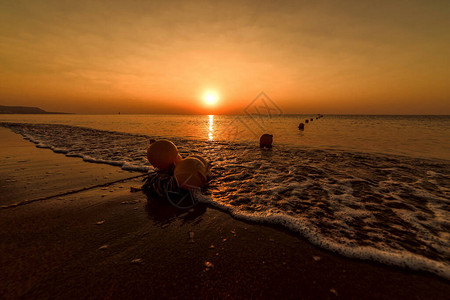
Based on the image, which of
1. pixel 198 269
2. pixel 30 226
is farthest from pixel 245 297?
pixel 30 226

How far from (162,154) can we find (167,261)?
9.19 feet

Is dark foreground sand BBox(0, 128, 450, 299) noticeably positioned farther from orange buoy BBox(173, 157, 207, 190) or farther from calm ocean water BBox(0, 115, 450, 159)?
calm ocean water BBox(0, 115, 450, 159)

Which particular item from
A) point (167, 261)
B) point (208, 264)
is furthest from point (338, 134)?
point (167, 261)

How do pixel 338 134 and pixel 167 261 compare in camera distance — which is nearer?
pixel 167 261

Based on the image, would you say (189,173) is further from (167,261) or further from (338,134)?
(338,134)

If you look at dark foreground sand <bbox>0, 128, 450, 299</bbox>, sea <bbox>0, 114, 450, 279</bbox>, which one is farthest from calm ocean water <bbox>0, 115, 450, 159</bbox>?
dark foreground sand <bbox>0, 128, 450, 299</bbox>

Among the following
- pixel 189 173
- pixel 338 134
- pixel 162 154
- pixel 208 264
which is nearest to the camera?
pixel 208 264

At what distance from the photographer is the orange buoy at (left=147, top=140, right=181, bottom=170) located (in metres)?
4.70

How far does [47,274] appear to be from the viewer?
7.27 feet

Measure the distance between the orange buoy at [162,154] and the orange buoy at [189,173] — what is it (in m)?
0.56

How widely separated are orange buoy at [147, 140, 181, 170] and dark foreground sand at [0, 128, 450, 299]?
1.24 meters

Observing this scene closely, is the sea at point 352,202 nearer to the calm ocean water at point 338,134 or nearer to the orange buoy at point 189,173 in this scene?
the orange buoy at point 189,173

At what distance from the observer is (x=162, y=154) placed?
472 cm

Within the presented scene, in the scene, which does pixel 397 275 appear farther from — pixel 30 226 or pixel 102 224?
pixel 30 226
